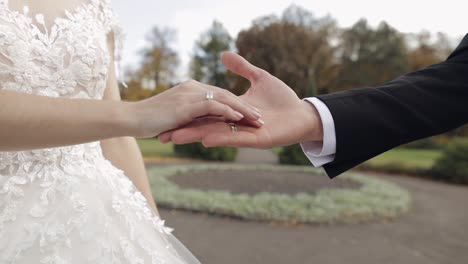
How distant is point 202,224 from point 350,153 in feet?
17.3

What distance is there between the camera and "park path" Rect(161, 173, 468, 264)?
5211 mm

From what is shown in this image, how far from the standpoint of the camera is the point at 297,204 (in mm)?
7043

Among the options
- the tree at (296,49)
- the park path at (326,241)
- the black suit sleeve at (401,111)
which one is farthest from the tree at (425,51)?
the black suit sleeve at (401,111)

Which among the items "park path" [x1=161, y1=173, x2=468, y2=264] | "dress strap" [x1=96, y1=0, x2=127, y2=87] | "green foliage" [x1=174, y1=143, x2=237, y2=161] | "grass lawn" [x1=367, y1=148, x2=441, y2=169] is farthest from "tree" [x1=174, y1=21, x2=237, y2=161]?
"dress strap" [x1=96, y1=0, x2=127, y2=87]

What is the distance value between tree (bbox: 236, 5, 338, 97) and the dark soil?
3474 mm

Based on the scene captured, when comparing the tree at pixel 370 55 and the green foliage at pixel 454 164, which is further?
the tree at pixel 370 55

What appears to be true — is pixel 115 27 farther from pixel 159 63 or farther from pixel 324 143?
pixel 159 63

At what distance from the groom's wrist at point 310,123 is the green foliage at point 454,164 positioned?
11.9 m

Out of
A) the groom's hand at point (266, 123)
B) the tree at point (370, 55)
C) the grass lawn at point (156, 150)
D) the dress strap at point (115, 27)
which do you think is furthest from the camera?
the tree at point (370, 55)

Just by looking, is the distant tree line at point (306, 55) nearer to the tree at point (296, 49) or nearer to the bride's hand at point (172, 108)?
the tree at point (296, 49)

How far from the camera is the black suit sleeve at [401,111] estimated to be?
1473mm

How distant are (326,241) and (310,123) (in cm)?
473

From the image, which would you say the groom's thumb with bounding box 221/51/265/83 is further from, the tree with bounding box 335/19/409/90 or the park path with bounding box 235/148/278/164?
the tree with bounding box 335/19/409/90

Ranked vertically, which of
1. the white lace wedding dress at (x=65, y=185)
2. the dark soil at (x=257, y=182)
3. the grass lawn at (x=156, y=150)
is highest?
the white lace wedding dress at (x=65, y=185)
